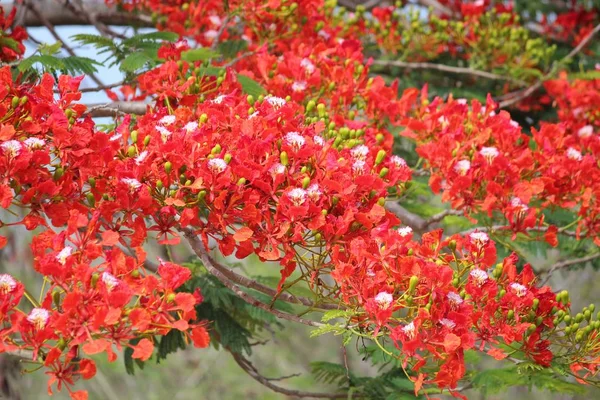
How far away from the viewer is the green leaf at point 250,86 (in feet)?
10.2

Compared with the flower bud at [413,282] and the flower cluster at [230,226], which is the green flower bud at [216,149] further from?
the flower bud at [413,282]

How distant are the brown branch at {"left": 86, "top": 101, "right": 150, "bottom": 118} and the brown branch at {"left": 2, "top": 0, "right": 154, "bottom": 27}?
1.31m

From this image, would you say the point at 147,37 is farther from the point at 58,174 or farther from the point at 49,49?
the point at 58,174

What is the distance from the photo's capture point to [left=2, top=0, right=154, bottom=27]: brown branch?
4.61 m

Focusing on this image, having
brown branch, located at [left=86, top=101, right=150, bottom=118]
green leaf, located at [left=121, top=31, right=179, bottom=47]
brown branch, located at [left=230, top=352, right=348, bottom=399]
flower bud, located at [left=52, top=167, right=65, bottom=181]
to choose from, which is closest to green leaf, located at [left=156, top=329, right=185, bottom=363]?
brown branch, located at [left=230, top=352, right=348, bottom=399]

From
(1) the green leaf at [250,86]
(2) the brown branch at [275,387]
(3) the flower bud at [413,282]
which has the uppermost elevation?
(1) the green leaf at [250,86]

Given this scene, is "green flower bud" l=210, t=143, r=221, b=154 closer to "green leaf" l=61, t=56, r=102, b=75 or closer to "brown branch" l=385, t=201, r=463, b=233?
"green leaf" l=61, t=56, r=102, b=75

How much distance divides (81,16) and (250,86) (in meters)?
1.79

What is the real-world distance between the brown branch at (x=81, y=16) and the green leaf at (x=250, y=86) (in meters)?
1.53

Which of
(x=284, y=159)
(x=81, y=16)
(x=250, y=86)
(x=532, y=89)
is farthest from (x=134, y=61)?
(x=532, y=89)

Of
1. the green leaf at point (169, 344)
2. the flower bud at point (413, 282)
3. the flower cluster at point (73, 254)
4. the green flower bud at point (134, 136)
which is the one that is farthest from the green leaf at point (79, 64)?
the flower bud at point (413, 282)

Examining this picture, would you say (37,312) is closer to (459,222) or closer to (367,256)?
(367,256)

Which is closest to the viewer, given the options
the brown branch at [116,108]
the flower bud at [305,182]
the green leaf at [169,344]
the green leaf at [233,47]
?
the flower bud at [305,182]

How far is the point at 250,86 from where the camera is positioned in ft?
10.3
